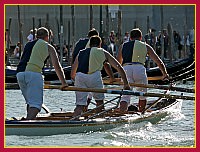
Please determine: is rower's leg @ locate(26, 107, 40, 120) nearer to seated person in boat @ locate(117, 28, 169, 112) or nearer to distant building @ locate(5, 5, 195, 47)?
seated person in boat @ locate(117, 28, 169, 112)

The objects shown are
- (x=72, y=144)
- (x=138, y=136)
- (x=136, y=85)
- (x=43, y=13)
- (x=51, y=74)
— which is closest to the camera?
(x=72, y=144)

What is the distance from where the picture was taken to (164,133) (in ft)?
38.1

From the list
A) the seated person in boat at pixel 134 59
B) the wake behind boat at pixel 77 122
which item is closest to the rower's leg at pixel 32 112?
the wake behind boat at pixel 77 122

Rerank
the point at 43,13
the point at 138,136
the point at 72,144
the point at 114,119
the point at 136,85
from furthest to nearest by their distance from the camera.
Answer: the point at 43,13 → the point at 136,85 → the point at 114,119 → the point at 138,136 → the point at 72,144

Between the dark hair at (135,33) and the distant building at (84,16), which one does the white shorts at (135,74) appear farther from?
the distant building at (84,16)

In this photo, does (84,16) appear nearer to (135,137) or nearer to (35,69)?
(35,69)

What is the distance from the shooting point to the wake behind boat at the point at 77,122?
10.7 metres

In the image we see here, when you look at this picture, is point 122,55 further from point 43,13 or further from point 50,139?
point 43,13

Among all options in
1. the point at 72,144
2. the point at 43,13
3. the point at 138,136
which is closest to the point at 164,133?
the point at 138,136

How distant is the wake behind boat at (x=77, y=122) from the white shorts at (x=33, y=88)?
0.26 m

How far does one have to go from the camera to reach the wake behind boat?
35.1 ft

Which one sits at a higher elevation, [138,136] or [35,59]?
[35,59]

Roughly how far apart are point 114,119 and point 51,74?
1086cm


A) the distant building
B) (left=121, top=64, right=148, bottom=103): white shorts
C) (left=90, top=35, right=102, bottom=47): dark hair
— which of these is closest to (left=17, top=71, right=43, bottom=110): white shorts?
(left=90, top=35, right=102, bottom=47): dark hair
